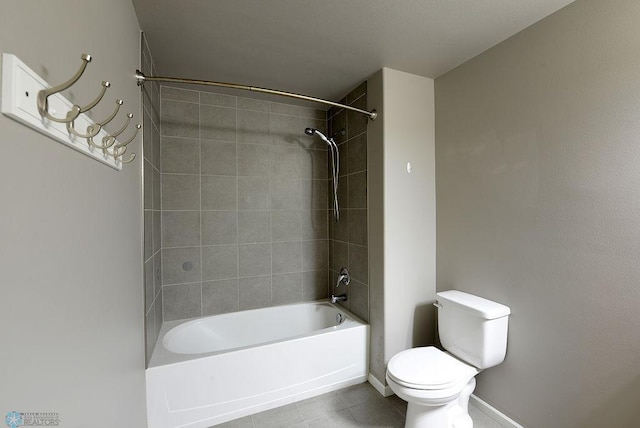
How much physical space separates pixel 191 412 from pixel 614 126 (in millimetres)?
2726

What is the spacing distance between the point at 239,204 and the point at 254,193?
17 cm

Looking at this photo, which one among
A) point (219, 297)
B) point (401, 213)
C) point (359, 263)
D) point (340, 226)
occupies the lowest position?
point (219, 297)

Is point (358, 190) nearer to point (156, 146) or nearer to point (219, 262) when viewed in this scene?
point (219, 262)

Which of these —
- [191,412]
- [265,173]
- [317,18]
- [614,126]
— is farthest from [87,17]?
[614,126]

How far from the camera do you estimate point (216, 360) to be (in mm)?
1684

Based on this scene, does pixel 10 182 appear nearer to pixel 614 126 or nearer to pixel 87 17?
pixel 87 17

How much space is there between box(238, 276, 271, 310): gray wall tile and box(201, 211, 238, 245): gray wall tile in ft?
1.32

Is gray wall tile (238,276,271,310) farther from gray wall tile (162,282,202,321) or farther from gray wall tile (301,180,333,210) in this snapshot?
gray wall tile (301,180,333,210)

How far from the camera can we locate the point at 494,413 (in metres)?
1.68

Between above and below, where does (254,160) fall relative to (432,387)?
above

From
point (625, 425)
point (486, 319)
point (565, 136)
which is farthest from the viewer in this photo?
point (486, 319)

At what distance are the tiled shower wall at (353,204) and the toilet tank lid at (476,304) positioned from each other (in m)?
0.61

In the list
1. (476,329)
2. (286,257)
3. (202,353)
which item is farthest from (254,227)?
(476,329)

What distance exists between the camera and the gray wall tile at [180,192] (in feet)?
7.15
